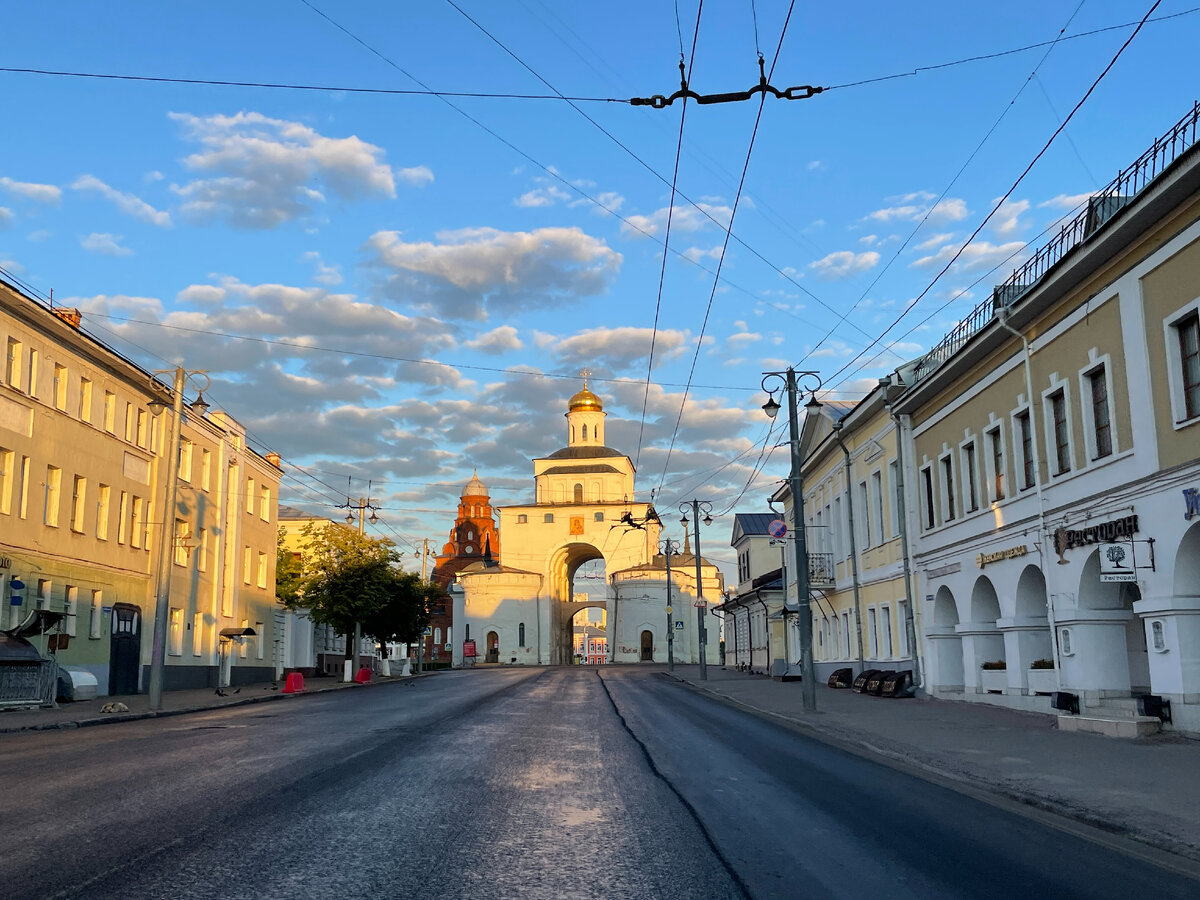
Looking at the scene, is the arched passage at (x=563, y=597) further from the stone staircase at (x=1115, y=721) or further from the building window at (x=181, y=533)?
the stone staircase at (x=1115, y=721)

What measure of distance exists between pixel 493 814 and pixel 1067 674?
14485 mm

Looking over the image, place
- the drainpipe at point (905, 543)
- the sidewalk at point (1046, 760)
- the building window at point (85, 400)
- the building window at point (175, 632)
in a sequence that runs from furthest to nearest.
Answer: the building window at point (175, 632) → the building window at point (85, 400) → the drainpipe at point (905, 543) → the sidewalk at point (1046, 760)

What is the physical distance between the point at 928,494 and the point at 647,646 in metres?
70.2

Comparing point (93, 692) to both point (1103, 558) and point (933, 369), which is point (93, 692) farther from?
point (1103, 558)

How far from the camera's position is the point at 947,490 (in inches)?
1072

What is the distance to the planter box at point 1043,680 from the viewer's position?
2166cm

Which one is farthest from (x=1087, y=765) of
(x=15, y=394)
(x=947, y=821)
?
(x=15, y=394)

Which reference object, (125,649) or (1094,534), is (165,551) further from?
(1094,534)

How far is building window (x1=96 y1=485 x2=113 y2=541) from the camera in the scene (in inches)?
1283

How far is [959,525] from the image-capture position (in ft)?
85.5

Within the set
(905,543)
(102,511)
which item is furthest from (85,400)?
(905,543)

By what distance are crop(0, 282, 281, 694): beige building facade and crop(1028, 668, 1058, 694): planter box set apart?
20.1m

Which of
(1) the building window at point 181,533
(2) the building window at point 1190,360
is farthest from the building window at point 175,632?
(2) the building window at point 1190,360

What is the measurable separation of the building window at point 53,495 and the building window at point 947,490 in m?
23.3
